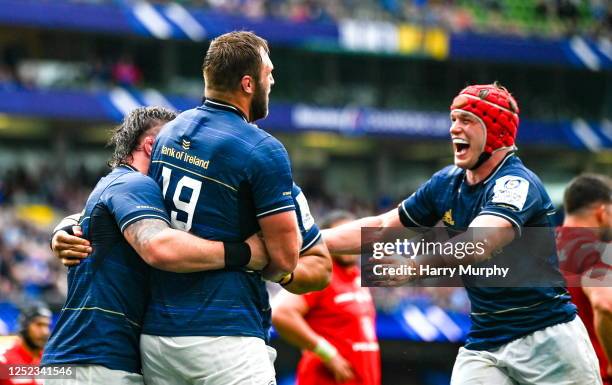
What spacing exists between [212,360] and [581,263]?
8.40 ft

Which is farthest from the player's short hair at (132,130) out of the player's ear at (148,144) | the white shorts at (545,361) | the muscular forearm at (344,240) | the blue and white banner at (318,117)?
the blue and white banner at (318,117)

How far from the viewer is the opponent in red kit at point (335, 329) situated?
24.3 feet

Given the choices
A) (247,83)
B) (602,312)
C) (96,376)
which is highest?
(247,83)

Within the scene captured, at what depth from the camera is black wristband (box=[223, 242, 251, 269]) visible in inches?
169

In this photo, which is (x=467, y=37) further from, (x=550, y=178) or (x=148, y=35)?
(x=148, y=35)

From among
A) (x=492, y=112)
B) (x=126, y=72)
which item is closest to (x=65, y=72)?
(x=126, y=72)

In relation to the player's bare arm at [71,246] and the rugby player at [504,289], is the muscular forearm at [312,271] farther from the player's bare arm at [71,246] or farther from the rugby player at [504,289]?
the player's bare arm at [71,246]

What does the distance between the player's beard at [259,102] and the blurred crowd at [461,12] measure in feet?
82.8

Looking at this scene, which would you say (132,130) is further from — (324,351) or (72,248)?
(324,351)

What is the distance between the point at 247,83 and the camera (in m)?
4.46

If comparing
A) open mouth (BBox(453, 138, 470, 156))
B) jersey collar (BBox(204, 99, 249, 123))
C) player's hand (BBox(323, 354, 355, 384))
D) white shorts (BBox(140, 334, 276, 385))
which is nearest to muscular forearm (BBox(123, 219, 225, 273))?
white shorts (BBox(140, 334, 276, 385))

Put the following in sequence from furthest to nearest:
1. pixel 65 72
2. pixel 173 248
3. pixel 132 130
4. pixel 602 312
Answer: pixel 65 72 < pixel 602 312 < pixel 132 130 < pixel 173 248

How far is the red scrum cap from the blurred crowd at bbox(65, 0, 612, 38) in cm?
2470

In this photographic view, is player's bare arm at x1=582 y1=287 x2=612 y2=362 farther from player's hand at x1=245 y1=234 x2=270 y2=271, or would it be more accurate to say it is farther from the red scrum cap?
player's hand at x1=245 y1=234 x2=270 y2=271
